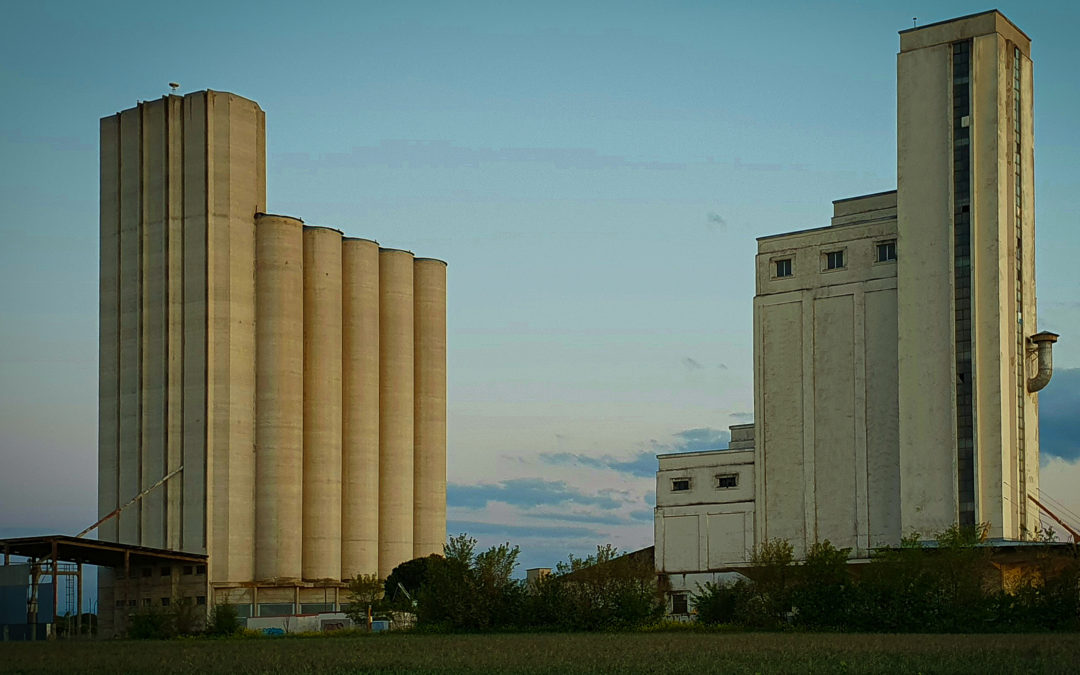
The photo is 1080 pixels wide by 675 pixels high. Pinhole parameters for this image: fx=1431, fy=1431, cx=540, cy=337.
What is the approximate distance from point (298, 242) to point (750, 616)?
4729 cm

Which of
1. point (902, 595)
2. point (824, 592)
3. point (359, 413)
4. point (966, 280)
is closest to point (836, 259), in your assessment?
point (966, 280)

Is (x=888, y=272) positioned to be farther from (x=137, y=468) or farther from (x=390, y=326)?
(x=137, y=468)

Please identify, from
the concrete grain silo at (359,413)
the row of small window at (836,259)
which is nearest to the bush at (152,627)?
the concrete grain silo at (359,413)

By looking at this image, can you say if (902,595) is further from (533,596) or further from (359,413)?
(359,413)

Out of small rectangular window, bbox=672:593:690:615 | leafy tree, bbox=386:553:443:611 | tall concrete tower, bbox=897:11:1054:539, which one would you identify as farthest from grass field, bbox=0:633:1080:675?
leafy tree, bbox=386:553:443:611

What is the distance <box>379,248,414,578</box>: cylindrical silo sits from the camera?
10312cm

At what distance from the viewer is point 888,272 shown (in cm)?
8019

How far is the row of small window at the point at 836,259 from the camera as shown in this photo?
264 ft

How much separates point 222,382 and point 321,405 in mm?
7944

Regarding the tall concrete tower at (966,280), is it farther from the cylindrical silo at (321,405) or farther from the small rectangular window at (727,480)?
the cylindrical silo at (321,405)

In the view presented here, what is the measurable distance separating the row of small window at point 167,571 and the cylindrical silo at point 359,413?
13257mm

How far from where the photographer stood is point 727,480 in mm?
84438

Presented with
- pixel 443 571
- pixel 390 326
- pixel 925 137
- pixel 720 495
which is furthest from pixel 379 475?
pixel 925 137

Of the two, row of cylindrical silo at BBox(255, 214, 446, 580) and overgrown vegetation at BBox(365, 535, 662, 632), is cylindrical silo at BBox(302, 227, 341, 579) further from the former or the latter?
overgrown vegetation at BBox(365, 535, 662, 632)
